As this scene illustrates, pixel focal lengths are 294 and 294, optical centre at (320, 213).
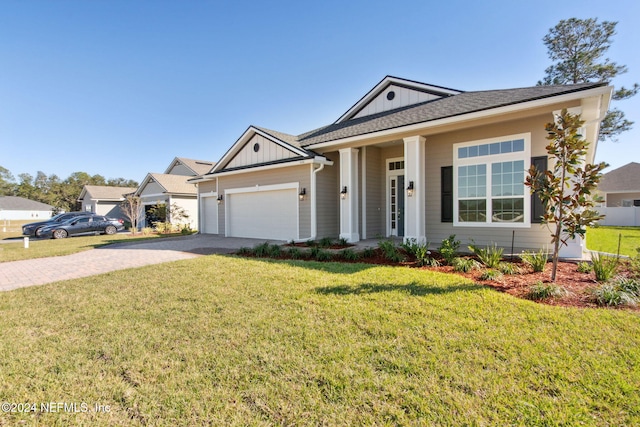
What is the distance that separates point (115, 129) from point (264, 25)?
64.5 ft

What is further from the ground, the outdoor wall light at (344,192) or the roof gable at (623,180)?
the roof gable at (623,180)

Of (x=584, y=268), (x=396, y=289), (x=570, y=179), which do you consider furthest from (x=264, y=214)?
(x=584, y=268)

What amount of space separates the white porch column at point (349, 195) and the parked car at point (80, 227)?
1673 cm

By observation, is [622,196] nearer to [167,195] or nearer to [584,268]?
[584,268]

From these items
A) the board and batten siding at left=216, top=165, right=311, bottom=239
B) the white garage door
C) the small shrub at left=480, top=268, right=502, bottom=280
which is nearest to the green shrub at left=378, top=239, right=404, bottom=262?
the small shrub at left=480, top=268, right=502, bottom=280

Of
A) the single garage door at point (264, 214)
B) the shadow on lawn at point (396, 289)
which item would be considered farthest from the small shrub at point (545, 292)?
the single garage door at point (264, 214)

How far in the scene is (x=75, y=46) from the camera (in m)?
11.6

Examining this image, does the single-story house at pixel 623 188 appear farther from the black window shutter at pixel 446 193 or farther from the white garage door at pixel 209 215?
the white garage door at pixel 209 215

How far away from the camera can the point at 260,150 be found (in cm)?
1278

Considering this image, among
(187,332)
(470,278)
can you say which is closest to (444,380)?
(187,332)

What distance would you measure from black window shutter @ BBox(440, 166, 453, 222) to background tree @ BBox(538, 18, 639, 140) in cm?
2096

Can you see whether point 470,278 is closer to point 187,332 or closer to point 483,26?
point 187,332

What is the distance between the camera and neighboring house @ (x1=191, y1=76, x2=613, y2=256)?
7.55 meters

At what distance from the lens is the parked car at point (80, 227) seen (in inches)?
653
